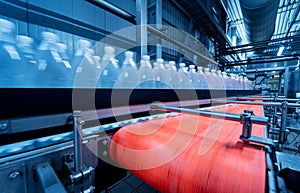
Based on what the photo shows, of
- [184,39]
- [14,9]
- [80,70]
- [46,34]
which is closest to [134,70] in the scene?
[80,70]

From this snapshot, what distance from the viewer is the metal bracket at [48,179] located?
0.21 metres

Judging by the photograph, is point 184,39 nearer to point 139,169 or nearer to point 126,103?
point 126,103

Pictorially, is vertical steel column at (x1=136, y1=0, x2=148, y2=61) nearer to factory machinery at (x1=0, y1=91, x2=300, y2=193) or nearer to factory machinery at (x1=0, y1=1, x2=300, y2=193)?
factory machinery at (x1=0, y1=1, x2=300, y2=193)

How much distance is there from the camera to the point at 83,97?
1.17ft

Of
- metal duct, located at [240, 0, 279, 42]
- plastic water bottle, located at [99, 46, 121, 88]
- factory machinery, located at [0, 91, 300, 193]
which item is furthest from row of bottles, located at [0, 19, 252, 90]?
metal duct, located at [240, 0, 279, 42]

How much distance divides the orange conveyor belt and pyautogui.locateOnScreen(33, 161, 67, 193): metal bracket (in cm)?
16

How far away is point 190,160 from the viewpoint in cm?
27

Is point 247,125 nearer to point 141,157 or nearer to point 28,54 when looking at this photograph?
point 141,157

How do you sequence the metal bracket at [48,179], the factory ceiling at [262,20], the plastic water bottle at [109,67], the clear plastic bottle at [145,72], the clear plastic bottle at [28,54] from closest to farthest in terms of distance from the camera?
the metal bracket at [48,179], the clear plastic bottle at [28,54], the plastic water bottle at [109,67], the clear plastic bottle at [145,72], the factory ceiling at [262,20]

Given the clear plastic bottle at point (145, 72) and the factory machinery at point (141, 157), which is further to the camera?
the clear plastic bottle at point (145, 72)

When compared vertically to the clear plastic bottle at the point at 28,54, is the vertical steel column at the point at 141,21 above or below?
above

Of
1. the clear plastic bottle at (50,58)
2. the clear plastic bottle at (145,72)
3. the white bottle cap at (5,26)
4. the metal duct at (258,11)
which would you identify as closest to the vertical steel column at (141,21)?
the clear plastic bottle at (145,72)

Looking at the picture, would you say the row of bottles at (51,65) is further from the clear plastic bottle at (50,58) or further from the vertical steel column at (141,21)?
the vertical steel column at (141,21)

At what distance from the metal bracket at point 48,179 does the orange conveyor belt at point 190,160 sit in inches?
6.4
